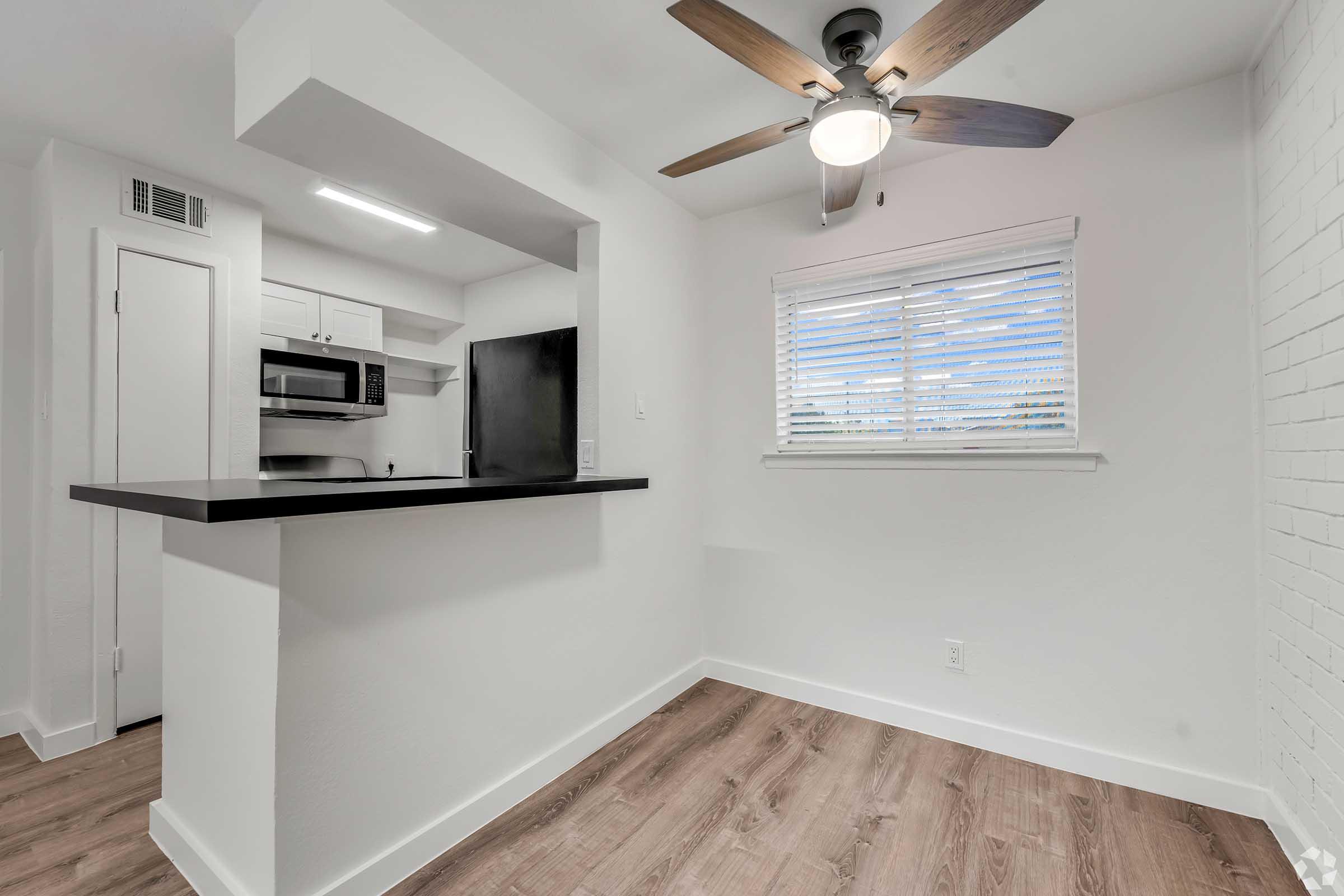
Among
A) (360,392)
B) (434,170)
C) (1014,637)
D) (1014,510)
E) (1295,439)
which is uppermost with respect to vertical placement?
(434,170)

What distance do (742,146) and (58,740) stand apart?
11.2 ft

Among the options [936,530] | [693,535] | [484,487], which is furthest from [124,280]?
[936,530]

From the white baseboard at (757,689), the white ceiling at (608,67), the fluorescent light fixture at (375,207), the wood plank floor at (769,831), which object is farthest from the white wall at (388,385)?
the white baseboard at (757,689)

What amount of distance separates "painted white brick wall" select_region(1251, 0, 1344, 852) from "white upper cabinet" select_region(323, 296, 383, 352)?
4368 millimetres

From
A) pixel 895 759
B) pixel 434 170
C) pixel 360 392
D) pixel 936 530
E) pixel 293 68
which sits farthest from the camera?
pixel 360 392

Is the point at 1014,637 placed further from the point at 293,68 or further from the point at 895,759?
the point at 293,68

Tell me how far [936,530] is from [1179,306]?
1137mm

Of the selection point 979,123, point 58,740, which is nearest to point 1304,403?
point 979,123

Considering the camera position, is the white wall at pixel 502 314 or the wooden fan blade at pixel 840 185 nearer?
the wooden fan blade at pixel 840 185

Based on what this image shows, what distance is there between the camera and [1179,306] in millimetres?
2006

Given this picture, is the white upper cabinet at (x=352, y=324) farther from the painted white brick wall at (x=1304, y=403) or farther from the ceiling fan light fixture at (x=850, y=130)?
the painted white brick wall at (x=1304, y=403)

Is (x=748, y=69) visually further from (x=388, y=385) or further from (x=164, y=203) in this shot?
(x=388, y=385)

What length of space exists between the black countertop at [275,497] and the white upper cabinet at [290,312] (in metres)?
2.30

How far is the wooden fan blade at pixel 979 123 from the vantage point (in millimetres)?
1556
